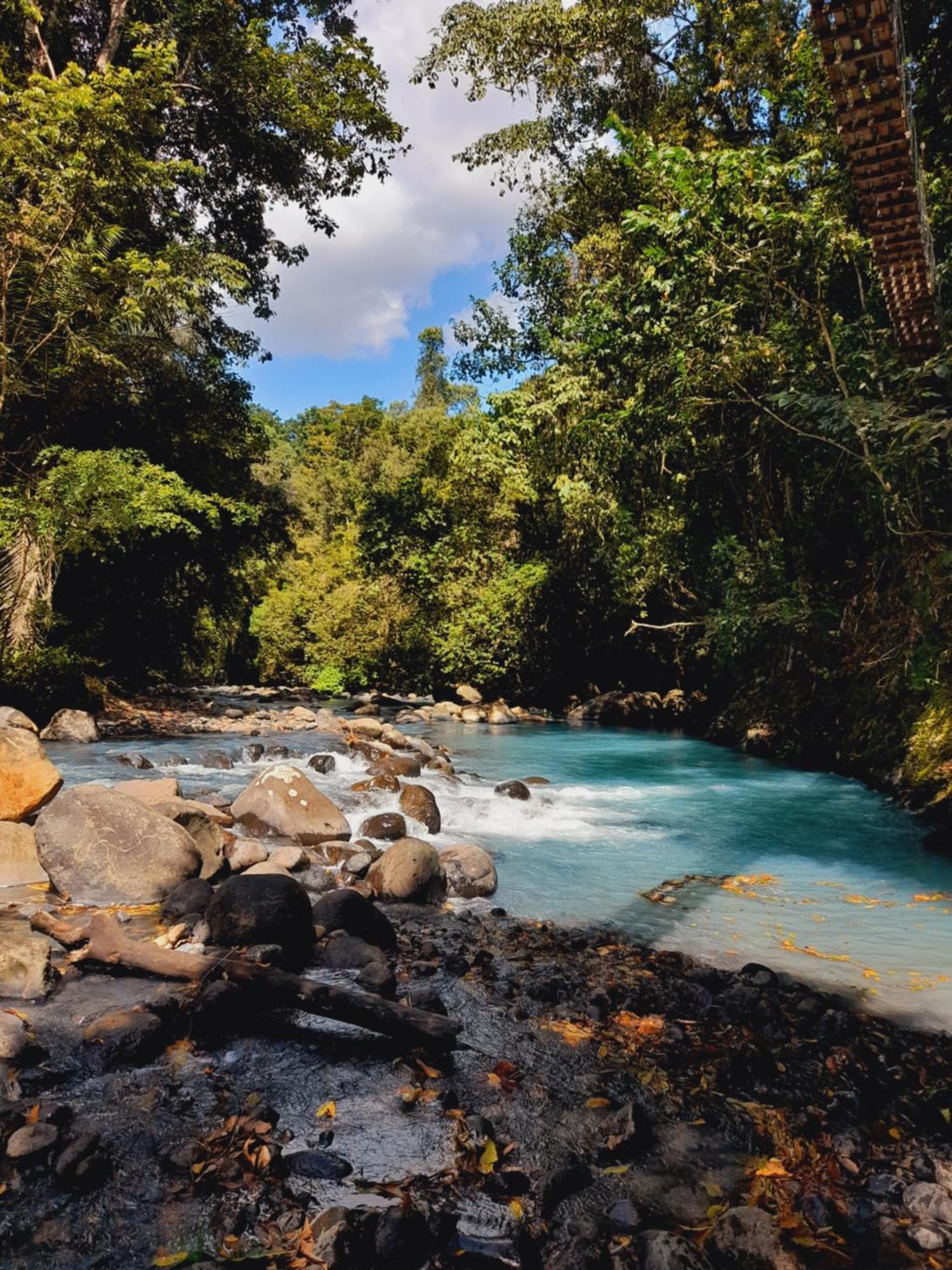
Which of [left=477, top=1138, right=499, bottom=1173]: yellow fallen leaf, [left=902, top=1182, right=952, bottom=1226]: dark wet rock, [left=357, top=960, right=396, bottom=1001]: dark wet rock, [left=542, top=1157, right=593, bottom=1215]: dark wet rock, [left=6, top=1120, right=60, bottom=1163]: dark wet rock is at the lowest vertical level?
[left=357, top=960, right=396, bottom=1001]: dark wet rock

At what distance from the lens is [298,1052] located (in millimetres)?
3133

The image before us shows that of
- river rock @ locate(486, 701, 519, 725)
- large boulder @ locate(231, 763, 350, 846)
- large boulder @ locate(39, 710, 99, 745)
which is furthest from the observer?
river rock @ locate(486, 701, 519, 725)

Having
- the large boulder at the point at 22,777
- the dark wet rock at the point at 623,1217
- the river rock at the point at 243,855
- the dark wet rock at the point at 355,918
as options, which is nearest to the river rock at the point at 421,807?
the river rock at the point at 243,855

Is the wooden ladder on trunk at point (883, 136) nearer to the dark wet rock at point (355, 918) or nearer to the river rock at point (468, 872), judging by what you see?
the dark wet rock at point (355, 918)

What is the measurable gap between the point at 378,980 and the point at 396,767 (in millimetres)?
6713

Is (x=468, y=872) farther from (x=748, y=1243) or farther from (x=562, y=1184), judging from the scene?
(x=748, y=1243)

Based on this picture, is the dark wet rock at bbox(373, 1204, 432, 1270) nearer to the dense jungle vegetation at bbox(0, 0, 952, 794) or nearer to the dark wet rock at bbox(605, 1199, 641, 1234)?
the dark wet rock at bbox(605, 1199, 641, 1234)

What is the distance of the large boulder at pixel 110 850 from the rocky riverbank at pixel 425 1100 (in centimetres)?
2

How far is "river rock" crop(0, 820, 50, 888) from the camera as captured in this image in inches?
201

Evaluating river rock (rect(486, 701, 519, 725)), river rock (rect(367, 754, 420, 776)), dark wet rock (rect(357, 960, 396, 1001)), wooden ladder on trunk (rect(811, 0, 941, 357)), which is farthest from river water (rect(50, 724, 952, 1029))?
river rock (rect(486, 701, 519, 725))

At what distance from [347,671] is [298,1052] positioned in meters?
24.7

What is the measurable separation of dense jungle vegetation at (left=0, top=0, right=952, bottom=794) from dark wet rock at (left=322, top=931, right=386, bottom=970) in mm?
5191

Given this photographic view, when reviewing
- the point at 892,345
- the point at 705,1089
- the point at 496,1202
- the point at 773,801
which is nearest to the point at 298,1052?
the point at 496,1202

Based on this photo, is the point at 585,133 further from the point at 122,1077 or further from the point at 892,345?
the point at 122,1077
